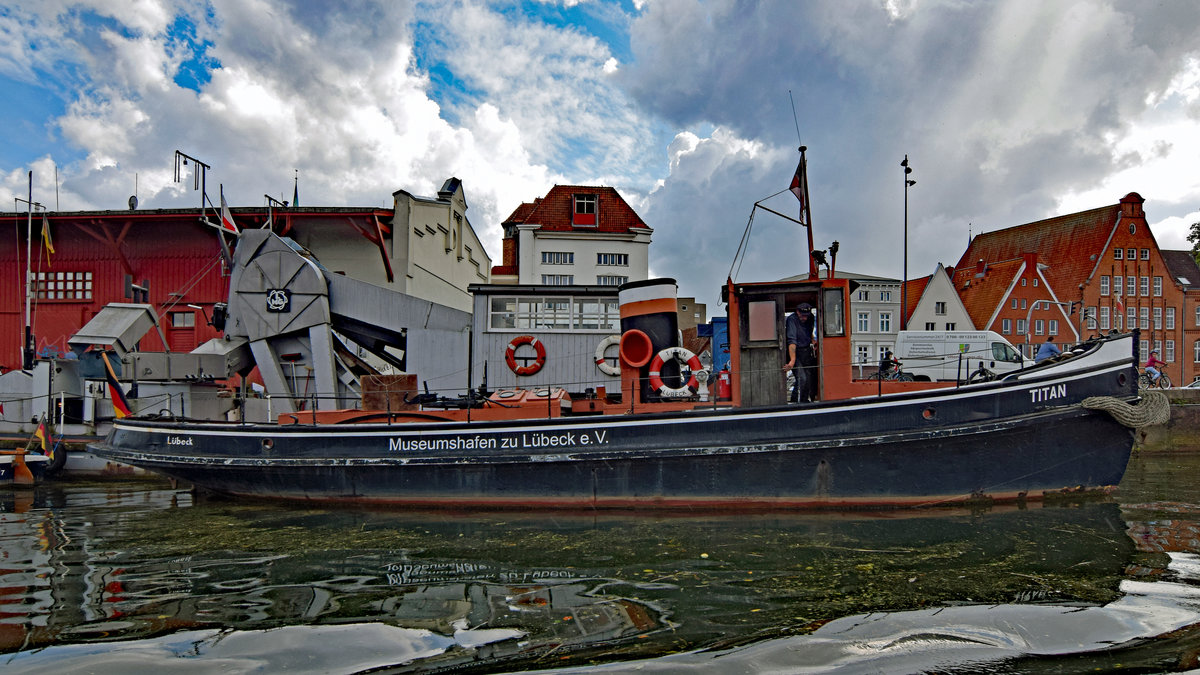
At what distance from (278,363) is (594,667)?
44.5ft

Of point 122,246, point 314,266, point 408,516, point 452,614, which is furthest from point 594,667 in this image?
point 122,246

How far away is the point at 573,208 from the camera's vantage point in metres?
31.7

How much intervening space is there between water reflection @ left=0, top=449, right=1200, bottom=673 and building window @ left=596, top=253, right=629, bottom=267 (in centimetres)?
2181

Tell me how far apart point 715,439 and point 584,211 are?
2355 cm

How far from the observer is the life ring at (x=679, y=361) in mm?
10820

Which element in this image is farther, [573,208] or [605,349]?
[573,208]

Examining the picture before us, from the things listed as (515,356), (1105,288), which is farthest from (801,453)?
(1105,288)

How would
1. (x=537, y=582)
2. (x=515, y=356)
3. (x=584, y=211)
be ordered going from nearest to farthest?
(x=537, y=582) < (x=515, y=356) < (x=584, y=211)

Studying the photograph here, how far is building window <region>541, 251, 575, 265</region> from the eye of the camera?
30.8 meters

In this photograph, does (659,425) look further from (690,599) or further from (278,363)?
(278,363)

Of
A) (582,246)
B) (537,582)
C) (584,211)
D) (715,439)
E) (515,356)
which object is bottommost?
(537,582)

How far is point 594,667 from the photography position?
13.5 feet

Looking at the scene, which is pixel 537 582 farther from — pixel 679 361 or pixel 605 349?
pixel 605 349

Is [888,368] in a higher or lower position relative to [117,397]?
higher
